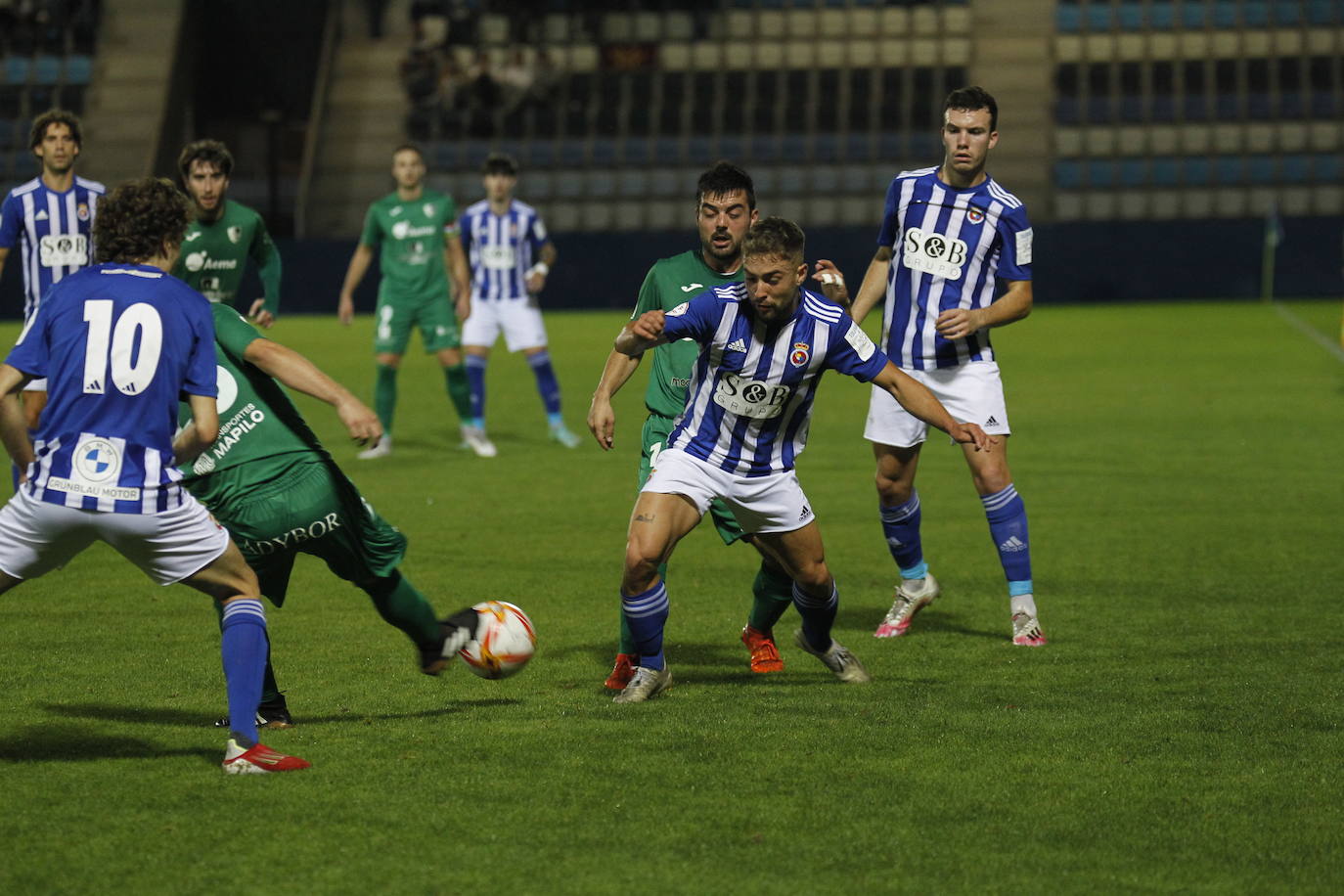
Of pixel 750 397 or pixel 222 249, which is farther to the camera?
pixel 222 249

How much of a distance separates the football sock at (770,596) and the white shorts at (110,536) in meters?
2.20

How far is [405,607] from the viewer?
509cm

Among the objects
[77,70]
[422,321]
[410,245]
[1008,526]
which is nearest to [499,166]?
[410,245]

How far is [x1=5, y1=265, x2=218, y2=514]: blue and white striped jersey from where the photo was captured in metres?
4.20

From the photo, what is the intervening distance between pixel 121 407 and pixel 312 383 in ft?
1.57

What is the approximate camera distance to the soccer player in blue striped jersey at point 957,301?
662 centimetres

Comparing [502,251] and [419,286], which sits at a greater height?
[502,251]

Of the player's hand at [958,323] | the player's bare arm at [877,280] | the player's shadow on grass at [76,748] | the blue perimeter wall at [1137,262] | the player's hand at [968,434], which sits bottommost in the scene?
the blue perimeter wall at [1137,262]

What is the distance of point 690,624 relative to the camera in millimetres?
6855

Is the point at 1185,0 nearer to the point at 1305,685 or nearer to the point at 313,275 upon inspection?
the point at 313,275

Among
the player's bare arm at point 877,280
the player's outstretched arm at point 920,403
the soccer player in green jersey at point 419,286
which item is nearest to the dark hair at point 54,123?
the soccer player in green jersey at point 419,286

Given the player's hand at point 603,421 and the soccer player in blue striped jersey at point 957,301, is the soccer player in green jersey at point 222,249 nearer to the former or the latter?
the soccer player in blue striped jersey at point 957,301

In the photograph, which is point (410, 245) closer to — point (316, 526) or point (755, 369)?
point (755, 369)

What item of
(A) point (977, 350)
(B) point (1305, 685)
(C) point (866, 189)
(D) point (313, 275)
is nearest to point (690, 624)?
(A) point (977, 350)
